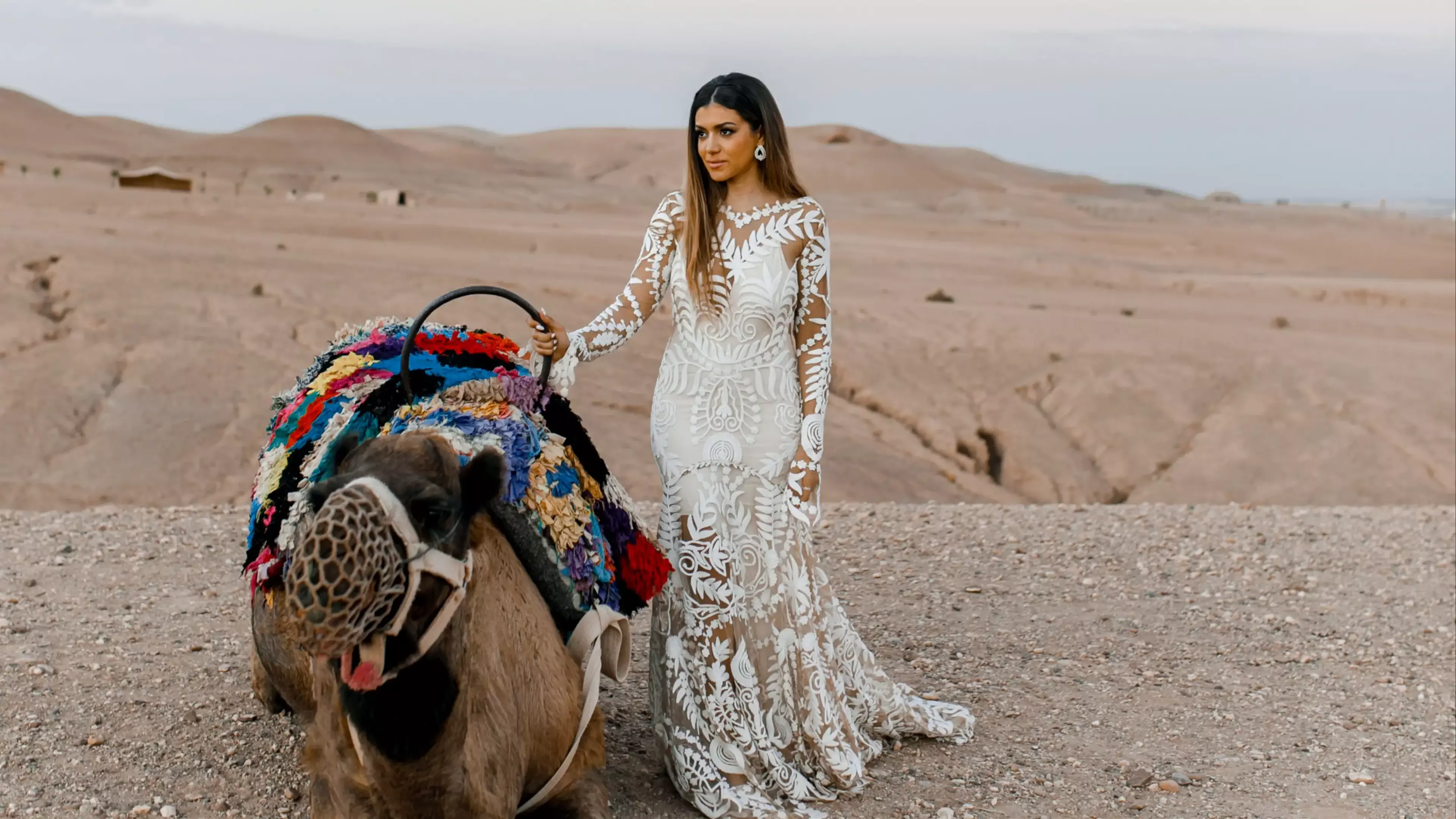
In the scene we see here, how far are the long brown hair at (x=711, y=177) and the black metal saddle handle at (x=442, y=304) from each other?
21.5 inches

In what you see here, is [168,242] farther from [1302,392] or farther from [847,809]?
[847,809]

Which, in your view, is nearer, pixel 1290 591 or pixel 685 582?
pixel 685 582

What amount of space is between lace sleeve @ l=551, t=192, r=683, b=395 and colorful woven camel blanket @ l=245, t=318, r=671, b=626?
0.76 ft

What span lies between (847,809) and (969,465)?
25.7 ft

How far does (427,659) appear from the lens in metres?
2.77

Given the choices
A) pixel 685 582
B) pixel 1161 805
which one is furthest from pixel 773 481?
pixel 1161 805

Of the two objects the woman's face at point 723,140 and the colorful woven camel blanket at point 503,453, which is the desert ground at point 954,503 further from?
the woman's face at point 723,140

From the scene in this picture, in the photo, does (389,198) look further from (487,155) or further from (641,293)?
(487,155)

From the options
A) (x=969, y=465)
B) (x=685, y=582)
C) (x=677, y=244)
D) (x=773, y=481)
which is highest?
(x=677, y=244)

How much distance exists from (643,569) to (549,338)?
80 cm

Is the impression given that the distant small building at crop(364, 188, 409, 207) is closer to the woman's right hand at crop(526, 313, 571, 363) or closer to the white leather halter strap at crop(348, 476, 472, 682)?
the woman's right hand at crop(526, 313, 571, 363)

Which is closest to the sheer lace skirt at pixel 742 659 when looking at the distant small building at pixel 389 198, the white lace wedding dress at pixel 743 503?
the white lace wedding dress at pixel 743 503

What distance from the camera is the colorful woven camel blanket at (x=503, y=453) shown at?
3762mm

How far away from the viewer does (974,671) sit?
5988mm
